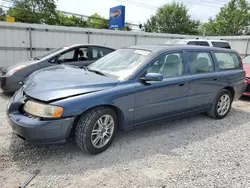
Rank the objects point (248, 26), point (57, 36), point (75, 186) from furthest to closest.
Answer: point (248, 26), point (57, 36), point (75, 186)

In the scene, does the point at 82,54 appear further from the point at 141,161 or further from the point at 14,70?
the point at 141,161

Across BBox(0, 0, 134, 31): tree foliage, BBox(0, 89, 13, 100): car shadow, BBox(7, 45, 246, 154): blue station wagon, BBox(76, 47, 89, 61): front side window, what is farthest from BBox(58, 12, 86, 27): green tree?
BBox(7, 45, 246, 154): blue station wagon

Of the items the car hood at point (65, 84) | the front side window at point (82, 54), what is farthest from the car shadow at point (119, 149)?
the front side window at point (82, 54)

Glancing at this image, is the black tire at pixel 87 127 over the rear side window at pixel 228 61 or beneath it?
beneath

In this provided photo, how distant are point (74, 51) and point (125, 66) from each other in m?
3.03

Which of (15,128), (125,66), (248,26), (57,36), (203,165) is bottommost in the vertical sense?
(203,165)

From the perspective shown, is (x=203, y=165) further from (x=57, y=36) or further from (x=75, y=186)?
(x=57, y=36)

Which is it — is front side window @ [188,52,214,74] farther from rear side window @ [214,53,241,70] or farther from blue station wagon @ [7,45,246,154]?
rear side window @ [214,53,241,70]

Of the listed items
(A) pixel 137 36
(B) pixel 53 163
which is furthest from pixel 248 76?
(A) pixel 137 36

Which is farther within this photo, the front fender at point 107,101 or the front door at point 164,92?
the front door at point 164,92

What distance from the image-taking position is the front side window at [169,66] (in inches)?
141

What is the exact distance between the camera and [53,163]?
279 cm

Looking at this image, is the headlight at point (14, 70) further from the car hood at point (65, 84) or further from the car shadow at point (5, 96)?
the car hood at point (65, 84)

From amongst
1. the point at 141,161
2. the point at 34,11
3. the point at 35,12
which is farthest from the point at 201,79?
the point at 34,11
